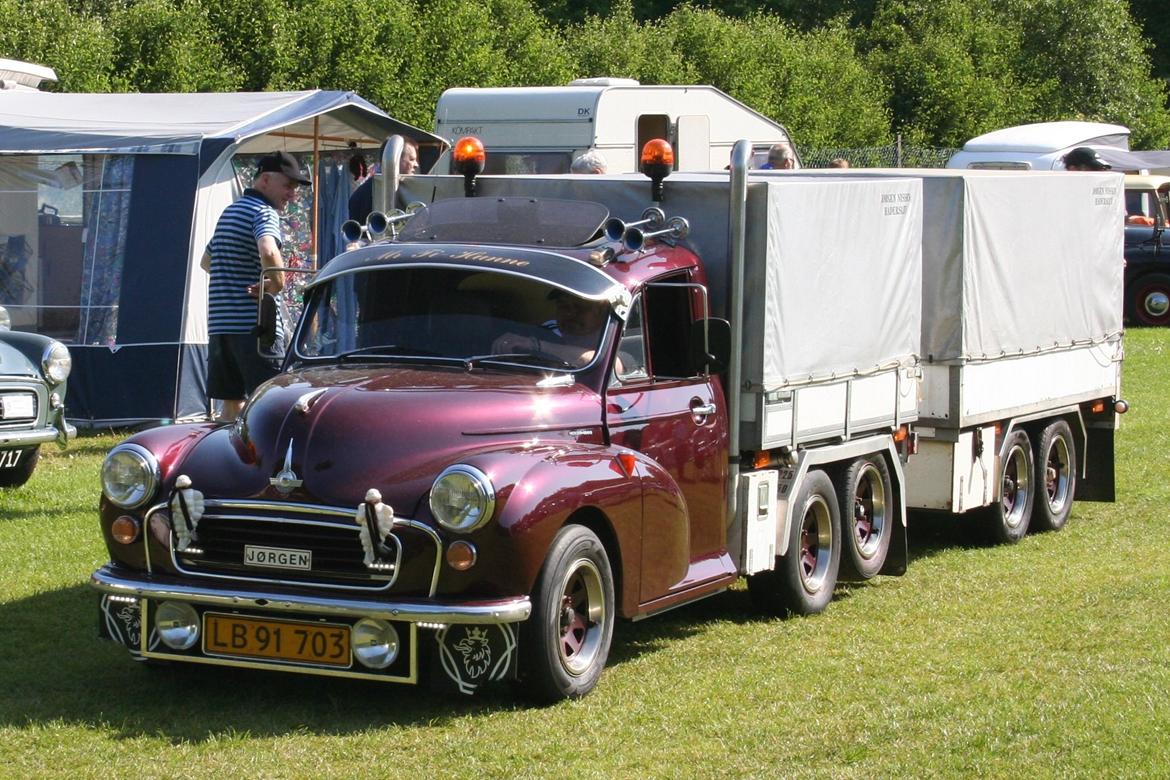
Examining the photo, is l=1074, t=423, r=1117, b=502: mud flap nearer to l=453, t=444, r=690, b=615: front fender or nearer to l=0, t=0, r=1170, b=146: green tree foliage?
l=453, t=444, r=690, b=615: front fender

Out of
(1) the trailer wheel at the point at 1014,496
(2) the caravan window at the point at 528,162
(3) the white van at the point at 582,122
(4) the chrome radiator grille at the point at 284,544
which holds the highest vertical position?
(3) the white van at the point at 582,122

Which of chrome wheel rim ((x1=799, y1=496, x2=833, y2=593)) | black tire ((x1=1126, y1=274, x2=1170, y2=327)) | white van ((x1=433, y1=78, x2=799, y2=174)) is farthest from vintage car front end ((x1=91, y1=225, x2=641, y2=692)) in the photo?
black tire ((x1=1126, y1=274, x2=1170, y2=327))

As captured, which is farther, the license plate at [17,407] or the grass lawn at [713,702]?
the license plate at [17,407]

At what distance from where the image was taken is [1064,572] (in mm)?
9906

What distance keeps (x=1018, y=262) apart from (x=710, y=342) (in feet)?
13.3

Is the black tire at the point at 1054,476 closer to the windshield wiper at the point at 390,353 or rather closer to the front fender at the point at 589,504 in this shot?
the front fender at the point at 589,504

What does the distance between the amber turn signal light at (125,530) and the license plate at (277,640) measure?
47cm

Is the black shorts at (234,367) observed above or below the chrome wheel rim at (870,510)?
above

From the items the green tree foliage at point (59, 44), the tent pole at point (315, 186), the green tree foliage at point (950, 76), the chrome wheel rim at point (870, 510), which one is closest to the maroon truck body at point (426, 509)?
the chrome wheel rim at point (870, 510)

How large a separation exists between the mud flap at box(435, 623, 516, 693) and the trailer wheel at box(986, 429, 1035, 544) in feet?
17.6

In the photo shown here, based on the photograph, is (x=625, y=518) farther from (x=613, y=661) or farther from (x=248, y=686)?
(x=248, y=686)

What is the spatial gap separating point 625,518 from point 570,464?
41 cm

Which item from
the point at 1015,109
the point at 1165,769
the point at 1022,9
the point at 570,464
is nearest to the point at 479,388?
the point at 570,464

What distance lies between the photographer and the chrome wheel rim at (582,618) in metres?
6.77
